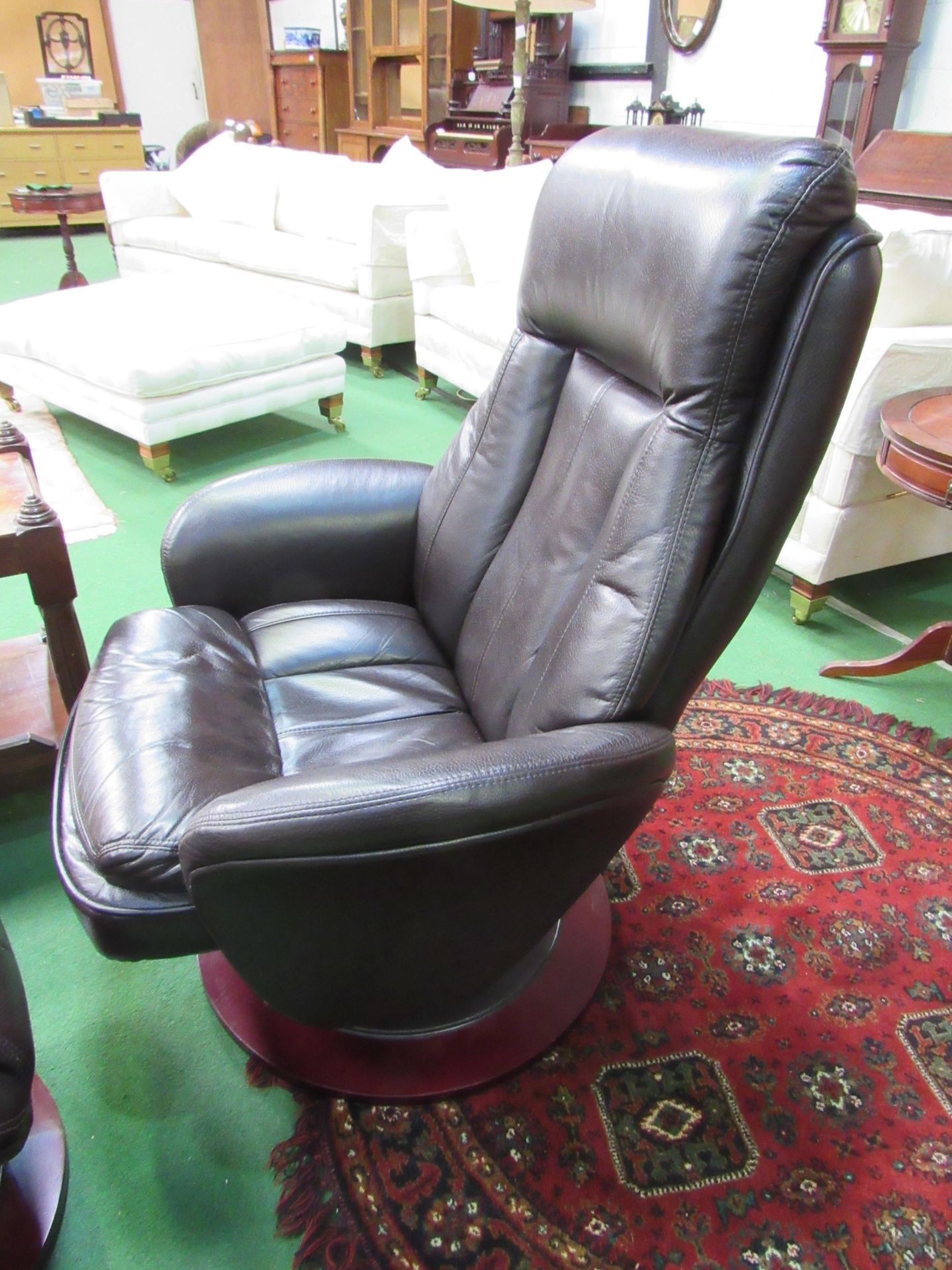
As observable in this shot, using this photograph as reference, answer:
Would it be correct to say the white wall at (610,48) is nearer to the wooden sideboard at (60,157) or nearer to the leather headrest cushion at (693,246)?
the wooden sideboard at (60,157)

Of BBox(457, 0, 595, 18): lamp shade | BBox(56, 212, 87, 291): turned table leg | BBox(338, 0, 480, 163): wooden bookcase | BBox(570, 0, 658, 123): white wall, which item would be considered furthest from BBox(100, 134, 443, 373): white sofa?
BBox(338, 0, 480, 163): wooden bookcase

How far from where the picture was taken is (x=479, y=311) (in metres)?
3.00

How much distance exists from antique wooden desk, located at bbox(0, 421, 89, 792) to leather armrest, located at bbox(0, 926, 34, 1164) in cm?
71

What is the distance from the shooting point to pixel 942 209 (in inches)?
118

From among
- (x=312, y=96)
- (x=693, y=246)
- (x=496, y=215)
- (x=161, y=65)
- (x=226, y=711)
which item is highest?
(x=161, y=65)

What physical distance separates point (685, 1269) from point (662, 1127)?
16 cm

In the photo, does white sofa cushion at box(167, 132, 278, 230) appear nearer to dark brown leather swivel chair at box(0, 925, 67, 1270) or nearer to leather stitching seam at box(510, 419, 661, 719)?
leather stitching seam at box(510, 419, 661, 719)

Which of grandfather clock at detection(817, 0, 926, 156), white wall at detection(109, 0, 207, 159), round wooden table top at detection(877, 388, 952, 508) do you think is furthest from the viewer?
white wall at detection(109, 0, 207, 159)

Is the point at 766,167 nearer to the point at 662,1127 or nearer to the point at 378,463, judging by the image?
the point at 378,463

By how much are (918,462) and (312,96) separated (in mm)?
6540

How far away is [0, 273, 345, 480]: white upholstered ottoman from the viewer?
8.68 ft

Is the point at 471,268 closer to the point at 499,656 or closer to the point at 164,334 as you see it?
the point at 164,334

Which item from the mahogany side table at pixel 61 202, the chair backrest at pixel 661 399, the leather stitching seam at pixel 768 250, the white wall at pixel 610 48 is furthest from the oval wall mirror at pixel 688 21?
the leather stitching seam at pixel 768 250

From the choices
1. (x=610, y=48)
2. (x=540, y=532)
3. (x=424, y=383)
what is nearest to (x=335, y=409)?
(x=424, y=383)
